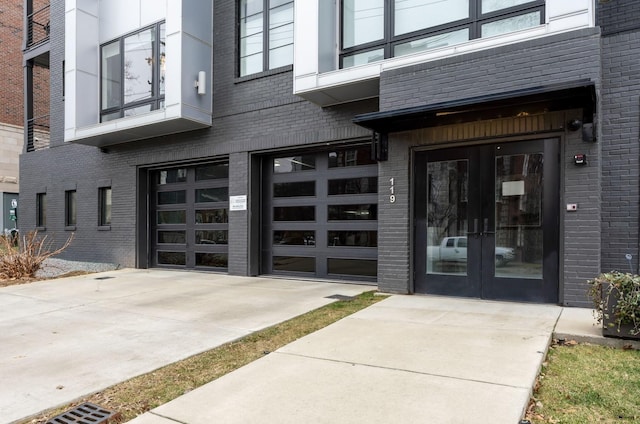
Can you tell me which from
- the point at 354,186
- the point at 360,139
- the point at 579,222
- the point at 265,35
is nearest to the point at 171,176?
the point at 265,35

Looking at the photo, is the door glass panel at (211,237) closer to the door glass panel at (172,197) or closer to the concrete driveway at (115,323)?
the door glass panel at (172,197)

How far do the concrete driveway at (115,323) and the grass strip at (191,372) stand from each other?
0.48 feet

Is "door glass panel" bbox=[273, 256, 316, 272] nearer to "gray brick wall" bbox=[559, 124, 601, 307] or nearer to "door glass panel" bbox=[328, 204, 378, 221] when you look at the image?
"door glass panel" bbox=[328, 204, 378, 221]

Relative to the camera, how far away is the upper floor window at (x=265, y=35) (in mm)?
9234

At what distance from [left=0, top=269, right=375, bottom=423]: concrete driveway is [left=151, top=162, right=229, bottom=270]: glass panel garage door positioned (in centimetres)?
136

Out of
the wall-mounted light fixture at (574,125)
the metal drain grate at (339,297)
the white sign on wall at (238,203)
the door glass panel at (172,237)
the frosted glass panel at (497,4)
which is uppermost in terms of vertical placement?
the frosted glass panel at (497,4)

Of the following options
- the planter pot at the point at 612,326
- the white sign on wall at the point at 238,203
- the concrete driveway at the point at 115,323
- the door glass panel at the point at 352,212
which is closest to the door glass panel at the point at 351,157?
the door glass panel at the point at 352,212

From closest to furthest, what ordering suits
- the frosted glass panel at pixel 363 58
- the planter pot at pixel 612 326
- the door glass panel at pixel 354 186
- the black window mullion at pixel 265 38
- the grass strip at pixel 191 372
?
the grass strip at pixel 191 372 < the planter pot at pixel 612 326 < the frosted glass panel at pixel 363 58 < the door glass panel at pixel 354 186 < the black window mullion at pixel 265 38

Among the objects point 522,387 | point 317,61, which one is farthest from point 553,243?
point 317,61

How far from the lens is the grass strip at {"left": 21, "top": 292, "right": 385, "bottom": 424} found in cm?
316

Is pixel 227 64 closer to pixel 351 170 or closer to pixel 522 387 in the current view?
pixel 351 170

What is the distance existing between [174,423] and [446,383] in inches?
78.3

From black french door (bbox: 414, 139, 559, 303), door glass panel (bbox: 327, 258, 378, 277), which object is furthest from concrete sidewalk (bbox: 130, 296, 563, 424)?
door glass panel (bbox: 327, 258, 378, 277)

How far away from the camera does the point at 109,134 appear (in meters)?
11.0
